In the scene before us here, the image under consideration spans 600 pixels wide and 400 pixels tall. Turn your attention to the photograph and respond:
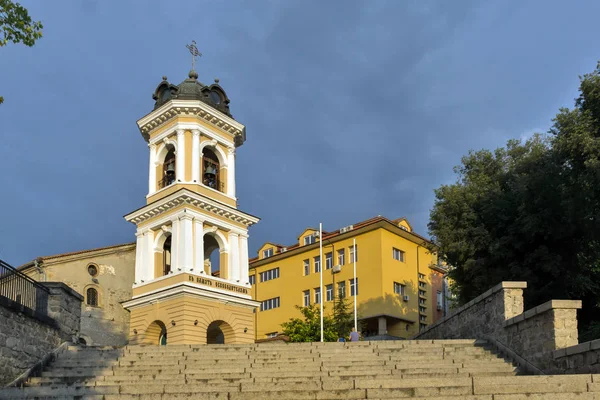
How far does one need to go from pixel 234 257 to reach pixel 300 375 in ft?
76.6

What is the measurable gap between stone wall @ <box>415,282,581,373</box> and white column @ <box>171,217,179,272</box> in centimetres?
1827

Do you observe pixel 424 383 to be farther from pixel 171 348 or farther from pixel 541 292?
pixel 541 292

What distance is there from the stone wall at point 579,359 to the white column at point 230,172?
87.7ft

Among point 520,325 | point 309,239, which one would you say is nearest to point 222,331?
point 309,239

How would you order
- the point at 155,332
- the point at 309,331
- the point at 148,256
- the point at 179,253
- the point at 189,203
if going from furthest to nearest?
the point at 148,256 < the point at 155,332 < the point at 189,203 < the point at 179,253 < the point at 309,331

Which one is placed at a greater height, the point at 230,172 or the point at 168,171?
the point at 230,172

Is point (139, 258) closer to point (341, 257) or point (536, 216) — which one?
point (341, 257)

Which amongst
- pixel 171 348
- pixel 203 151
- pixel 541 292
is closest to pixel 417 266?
pixel 203 151

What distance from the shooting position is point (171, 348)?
15953mm

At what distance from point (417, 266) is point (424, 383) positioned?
1662 inches

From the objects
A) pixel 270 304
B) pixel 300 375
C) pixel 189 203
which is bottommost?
pixel 300 375

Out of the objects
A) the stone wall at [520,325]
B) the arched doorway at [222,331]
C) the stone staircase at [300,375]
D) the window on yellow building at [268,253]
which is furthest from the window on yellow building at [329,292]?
the stone staircase at [300,375]

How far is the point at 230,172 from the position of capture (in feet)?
122

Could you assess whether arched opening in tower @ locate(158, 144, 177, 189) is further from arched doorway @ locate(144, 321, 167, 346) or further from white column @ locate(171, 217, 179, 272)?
arched doorway @ locate(144, 321, 167, 346)
